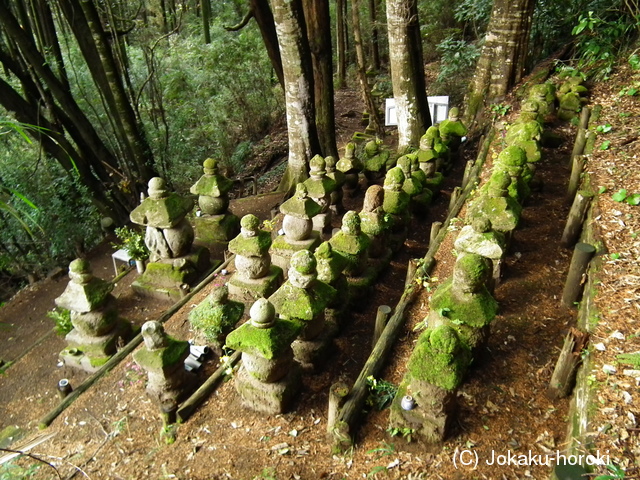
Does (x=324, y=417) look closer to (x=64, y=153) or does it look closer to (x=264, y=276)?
(x=264, y=276)

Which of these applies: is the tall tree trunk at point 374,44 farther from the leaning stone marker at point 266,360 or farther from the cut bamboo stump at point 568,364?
the cut bamboo stump at point 568,364

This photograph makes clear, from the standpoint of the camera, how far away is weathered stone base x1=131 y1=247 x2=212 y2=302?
699 centimetres

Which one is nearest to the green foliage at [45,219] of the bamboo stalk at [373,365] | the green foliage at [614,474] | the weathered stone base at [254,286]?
the weathered stone base at [254,286]

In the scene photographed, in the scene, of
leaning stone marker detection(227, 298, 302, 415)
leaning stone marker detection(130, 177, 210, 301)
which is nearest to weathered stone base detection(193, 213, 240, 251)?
leaning stone marker detection(130, 177, 210, 301)

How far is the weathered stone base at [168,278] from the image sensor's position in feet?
→ 22.9

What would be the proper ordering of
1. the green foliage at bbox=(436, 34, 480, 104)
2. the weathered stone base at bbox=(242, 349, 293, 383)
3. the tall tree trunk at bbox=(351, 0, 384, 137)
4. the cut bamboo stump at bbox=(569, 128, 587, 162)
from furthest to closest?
Answer: the green foliage at bbox=(436, 34, 480, 104)
the tall tree trunk at bbox=(351, 0, 384, 137)
the cut bamboo stump at bbox=(569, 128, 587, 162)
the weathered stone base at bbox=(242, 349, 293, 383)

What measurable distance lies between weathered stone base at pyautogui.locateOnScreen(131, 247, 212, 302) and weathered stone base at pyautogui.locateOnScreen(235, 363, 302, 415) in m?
2.97

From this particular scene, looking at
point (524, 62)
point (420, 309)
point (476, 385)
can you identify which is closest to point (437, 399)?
point (476, 385)

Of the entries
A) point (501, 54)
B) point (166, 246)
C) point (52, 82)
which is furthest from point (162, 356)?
point (501, 54)

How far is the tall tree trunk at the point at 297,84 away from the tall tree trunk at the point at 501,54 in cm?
466

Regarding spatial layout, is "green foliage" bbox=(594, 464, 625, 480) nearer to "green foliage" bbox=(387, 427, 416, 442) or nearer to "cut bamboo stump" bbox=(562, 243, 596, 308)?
"green foliage" bbox=(387, 427, 416, 442)

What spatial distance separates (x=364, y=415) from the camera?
394 centimetres

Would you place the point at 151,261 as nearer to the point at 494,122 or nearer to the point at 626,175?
the point at 626,175

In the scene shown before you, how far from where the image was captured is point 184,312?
627 centimetres
